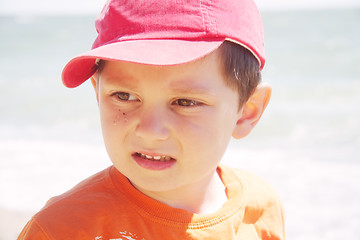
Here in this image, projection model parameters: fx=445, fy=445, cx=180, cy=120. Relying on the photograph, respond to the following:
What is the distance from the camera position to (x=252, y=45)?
157 cm

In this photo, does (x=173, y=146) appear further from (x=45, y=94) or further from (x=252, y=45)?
(x=45, y=94)

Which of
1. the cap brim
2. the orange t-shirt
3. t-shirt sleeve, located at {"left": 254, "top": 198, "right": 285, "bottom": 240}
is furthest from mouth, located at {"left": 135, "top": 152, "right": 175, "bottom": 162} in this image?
t-shirt sleeve, located at {"left": 254, "top": 198, "right": 285, "bottom": 240}

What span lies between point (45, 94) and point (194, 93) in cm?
740

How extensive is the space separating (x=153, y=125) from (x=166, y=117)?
6 centimetres

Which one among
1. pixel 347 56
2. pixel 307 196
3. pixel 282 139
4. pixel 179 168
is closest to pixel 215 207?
pixel 179 168

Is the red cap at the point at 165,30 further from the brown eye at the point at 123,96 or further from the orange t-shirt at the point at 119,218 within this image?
the orange t-shirt at the point at 119,218

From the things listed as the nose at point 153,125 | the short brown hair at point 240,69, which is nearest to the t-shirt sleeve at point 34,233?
the nose at point 153,125

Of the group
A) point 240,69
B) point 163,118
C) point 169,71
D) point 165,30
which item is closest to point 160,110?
Answer: point 163,118

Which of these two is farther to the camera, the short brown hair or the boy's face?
the short brown hair

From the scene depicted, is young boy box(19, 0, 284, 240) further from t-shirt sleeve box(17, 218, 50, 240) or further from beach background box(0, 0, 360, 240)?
beach background box(0, 0, 360, 240)

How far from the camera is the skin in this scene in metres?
1.42

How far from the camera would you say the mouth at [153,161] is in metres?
1.47

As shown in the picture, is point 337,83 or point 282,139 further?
point 337,83

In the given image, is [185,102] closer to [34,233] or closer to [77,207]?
[77,207]
